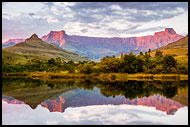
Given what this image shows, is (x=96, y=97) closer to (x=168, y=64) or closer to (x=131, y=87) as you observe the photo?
(x=131, y=87)

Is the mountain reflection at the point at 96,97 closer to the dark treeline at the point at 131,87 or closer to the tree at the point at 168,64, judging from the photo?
the dark treeline at the point at 131,87

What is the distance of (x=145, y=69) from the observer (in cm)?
6938

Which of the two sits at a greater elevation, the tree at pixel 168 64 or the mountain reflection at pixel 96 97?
the tree at pixel 168 64

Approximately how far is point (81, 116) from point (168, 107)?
9.67m

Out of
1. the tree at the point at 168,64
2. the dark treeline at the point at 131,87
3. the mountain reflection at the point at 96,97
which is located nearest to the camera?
the mountain reflection at the point at 96,97

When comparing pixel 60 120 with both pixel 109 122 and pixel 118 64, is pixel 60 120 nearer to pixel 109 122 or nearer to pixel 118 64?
pixel 109 122

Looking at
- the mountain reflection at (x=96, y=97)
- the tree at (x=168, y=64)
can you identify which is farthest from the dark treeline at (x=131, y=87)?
the tree at (x=168, y=64)

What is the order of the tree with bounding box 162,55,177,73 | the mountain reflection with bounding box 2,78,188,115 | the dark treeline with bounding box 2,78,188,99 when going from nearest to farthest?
the mountain reflection with bounding box 2,78,188,115, the dark treeline with bounding box 2,78,188,99, the tree with bounding box 162,55,177,73

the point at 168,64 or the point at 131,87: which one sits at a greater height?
the point at 168,64

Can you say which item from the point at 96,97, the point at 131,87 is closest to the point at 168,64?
the point at 131,87

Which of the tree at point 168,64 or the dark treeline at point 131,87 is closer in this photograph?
the dark treeline at point 131,87

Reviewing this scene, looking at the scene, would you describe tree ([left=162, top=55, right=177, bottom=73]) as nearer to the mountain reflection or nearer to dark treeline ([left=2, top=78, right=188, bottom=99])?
dark treeline ([left=2, top=78, right=188, bottom=99])

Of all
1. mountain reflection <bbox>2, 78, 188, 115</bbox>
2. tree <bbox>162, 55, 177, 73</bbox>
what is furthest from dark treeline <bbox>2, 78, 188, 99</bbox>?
tree <bbox>162, 55, 177, 73</bbox>

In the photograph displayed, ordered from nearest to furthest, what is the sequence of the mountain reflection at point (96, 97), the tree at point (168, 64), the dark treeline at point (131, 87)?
1. the mountain reflection at point (96, 97)
2. the dark treeline at point (131, 87)
3. the tree at point (168, 64)
